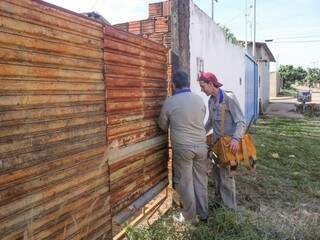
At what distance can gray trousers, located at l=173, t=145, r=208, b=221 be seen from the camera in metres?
4.46

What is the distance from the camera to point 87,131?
3.05m

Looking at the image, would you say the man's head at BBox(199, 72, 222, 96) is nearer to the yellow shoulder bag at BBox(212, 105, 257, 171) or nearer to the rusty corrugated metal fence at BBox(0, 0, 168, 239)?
the yellow shoulder bag at BBox(212, 105, 257, 171)

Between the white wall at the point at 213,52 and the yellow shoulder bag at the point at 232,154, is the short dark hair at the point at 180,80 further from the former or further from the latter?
the white wall at the point at 213,52

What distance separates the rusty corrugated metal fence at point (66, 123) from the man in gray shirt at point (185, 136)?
1.28 ft

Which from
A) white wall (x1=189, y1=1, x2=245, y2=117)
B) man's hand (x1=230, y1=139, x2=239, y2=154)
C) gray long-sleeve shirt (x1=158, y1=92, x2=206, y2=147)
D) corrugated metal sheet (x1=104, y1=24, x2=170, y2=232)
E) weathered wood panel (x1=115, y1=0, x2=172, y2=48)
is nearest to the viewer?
corrugated metal sheet (x1=104, y1=24, x2=170, y2=232)

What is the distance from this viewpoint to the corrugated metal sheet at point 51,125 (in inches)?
88.9

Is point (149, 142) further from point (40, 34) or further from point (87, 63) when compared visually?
point (40, 34)

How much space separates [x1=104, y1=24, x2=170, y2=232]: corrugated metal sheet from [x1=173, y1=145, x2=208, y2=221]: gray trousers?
241mm

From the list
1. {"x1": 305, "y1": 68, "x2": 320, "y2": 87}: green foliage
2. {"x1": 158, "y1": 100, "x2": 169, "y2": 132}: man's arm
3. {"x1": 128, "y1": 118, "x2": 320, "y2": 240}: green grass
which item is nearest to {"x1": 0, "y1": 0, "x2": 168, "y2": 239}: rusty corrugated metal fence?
{"x1": 158, "y1": 100, "x2": 169, "y2": 132}: man's arm

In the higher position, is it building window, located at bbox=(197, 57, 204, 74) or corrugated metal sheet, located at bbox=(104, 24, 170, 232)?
building window, located at bbox=(197, 57, 204, 74)

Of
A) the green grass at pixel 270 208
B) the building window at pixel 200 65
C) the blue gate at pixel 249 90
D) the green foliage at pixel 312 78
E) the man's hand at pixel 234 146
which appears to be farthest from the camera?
the green foliage at pixel 312 78

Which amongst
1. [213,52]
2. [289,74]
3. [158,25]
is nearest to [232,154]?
[158,25]

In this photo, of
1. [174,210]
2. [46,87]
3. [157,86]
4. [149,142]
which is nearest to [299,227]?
[174,210]

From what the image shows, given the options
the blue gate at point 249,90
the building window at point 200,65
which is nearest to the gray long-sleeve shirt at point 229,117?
the building window at point 200,65
